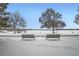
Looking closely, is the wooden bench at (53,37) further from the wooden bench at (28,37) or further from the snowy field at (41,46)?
the wooden bench at (28,37)

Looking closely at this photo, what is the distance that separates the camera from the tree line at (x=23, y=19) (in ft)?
10.0

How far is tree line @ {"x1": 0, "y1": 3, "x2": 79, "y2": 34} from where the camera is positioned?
305cm

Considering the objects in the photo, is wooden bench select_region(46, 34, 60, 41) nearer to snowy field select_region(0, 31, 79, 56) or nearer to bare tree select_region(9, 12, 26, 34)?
snowy field select_region(0, 31, 79, 56)

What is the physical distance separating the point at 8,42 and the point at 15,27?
22cm

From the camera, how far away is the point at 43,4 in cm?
305

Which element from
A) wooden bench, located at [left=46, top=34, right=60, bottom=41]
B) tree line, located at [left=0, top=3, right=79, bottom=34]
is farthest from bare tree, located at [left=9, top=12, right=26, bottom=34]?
wooden bench, located at [left=46, top=34, right=60, bottom=41]

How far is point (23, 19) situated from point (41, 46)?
0.42 metres

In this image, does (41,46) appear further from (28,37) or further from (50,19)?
(50,19)

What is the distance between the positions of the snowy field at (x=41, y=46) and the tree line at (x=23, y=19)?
11cm

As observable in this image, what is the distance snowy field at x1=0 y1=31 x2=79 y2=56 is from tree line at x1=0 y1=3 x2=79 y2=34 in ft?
0.35

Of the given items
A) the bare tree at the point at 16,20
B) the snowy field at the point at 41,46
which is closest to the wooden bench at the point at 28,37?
the snowy field at the point at 41,46

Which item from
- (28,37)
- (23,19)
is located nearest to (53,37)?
(28,37)

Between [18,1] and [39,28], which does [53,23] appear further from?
[18,1]

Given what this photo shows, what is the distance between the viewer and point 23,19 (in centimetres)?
306
